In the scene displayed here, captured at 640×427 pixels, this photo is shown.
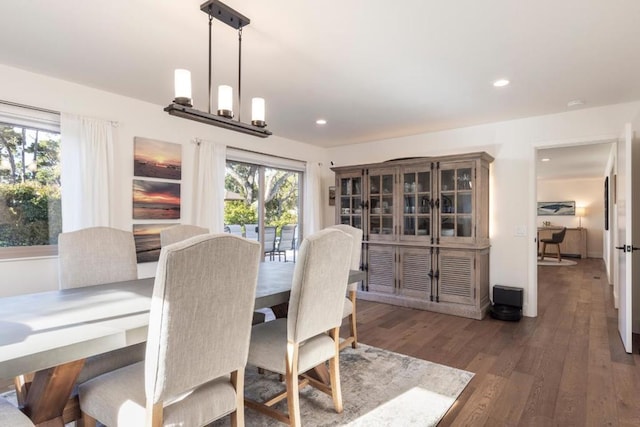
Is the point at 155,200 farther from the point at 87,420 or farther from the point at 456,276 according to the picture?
the point at 456,276

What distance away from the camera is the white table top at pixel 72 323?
43.7 inches

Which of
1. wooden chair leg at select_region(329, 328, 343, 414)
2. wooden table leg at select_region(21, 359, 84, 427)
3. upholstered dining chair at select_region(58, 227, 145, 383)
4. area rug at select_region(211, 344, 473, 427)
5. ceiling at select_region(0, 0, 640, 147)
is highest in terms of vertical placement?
ceiling at select_region(0, 0, 640, 147)

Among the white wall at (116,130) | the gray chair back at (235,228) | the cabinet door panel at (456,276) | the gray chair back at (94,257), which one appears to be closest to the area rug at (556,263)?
the cabinet door panel at (456,276)

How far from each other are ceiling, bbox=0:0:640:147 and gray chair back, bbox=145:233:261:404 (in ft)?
4.73

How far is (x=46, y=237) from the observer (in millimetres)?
3127

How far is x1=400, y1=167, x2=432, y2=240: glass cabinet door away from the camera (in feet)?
14.8

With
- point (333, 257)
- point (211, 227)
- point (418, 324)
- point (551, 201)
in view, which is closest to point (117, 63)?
point (211, 227)

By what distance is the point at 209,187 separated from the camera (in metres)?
4.05

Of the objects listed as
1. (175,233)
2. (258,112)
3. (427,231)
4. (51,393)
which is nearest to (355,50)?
(258,112)

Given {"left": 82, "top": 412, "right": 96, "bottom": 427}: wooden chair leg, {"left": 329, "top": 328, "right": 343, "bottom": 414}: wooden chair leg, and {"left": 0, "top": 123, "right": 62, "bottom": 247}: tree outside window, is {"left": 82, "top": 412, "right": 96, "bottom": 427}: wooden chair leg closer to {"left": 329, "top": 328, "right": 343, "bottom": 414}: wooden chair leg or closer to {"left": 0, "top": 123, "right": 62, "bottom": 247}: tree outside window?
{"left": 329, "top": 328, "right": 343, "bottom": 414}: wooden chair leg

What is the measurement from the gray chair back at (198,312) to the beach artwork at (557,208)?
11.6 m

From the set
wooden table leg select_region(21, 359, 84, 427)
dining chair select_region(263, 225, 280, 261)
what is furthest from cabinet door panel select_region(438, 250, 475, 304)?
wooden table leg select_region(21, 359, 84, 427)

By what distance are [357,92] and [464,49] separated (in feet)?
3.58

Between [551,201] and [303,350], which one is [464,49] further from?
[551,201]
